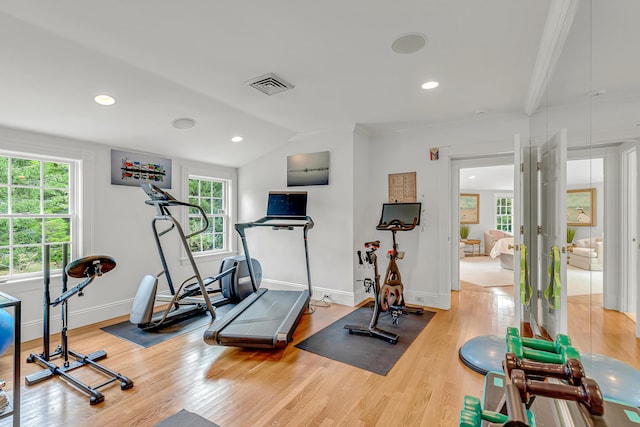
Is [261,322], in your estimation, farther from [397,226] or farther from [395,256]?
[397,226]

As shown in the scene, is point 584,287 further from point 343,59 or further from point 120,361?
point 120,361

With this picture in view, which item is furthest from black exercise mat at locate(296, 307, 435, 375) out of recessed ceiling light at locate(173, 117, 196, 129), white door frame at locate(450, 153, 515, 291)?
recessed ceiling light at locate(173, 117, 196, 129)

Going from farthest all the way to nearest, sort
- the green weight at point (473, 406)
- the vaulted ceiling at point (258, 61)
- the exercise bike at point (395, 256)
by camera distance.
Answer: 1. the exercise bike at point (395, 256)
2. the vaulted ceiling at point (258, 61)
3. the green weight at point (473, 406)

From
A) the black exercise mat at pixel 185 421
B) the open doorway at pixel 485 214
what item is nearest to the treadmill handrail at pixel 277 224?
the black exercise mat at pixel 185 421

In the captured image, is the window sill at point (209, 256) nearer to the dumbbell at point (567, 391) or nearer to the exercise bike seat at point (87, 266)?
the exercise bike seat at point (87, 266)

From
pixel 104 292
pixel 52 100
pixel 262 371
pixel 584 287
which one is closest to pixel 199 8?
pixel 52 100

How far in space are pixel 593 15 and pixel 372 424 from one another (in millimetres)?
2406

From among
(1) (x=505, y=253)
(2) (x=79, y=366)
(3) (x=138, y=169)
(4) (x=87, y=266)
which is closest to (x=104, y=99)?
(3) (x=138, y=169)

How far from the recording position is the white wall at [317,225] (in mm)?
4352

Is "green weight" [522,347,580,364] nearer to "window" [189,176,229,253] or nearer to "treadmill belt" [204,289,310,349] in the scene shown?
"treadmill belt" [204,289,310,349]

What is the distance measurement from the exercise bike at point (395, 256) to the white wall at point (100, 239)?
3108 mm

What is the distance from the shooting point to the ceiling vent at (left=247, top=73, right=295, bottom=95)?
9.18 feet

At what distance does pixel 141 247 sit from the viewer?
4.14 meters

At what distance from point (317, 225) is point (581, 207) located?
3260 millimetres
